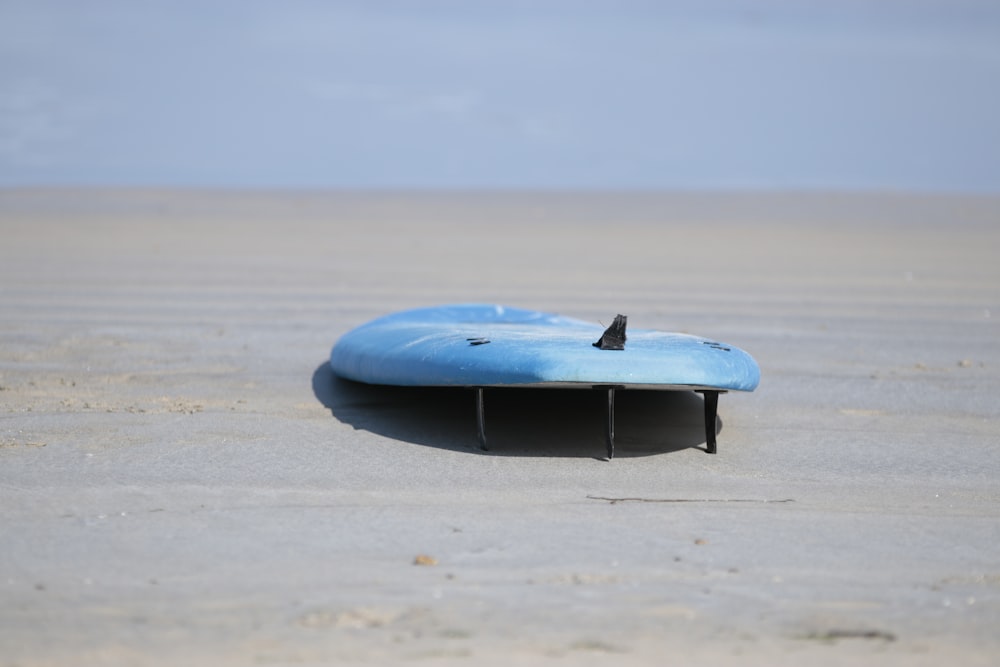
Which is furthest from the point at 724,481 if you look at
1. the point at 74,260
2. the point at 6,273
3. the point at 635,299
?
the point at 74,260

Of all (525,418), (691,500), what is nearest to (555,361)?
(691,500)

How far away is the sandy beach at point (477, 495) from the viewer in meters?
3.39

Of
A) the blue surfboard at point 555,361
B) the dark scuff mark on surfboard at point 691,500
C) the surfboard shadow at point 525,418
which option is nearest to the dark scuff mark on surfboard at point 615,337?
the blue surfboard at point 555,361

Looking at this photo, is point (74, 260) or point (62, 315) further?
point (74, 260)

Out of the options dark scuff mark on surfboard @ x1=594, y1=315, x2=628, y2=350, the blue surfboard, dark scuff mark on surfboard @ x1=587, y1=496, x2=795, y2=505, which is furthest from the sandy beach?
dark scuff mark on surfboard @ x1=594, y1=315, x2=628, y2=350

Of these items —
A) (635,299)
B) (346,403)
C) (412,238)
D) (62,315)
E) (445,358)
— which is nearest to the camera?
(445,358)

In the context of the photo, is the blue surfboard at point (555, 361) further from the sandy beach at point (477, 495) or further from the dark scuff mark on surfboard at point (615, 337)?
the sandy beach at point (477, 495)

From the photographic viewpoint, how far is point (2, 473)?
4.86m

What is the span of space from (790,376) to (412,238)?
1101 centimetres

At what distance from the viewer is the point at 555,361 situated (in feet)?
16.5

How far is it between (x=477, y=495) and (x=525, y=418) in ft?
4.13

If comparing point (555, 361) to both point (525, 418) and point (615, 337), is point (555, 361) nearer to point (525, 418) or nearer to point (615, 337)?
point (615, 337)

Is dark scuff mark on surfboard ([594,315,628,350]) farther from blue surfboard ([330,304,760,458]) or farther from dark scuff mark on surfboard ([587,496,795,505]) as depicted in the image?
dark scuff mark on surfboard ([587,496,795,505])

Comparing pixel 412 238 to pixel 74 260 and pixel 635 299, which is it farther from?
pixel 635 299
